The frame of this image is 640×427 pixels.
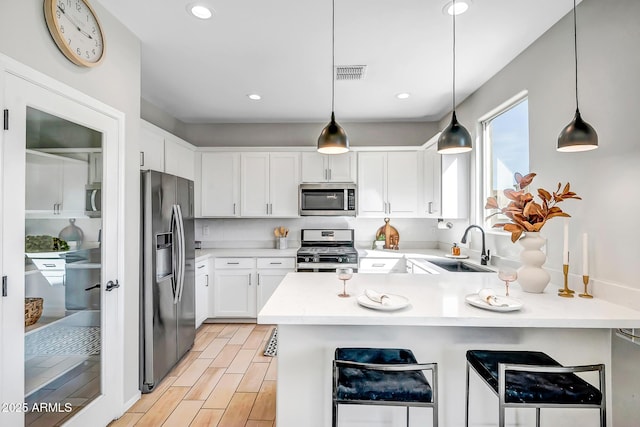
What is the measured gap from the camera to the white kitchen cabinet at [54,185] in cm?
160

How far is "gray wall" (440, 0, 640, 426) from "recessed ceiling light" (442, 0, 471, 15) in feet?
2.25

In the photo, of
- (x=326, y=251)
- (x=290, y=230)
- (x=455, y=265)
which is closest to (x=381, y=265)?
(x=326, y=251)

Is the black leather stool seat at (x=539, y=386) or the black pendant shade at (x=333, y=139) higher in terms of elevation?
the black pendant shade at (x=333, y=139)

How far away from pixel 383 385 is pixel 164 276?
2099 millimetres

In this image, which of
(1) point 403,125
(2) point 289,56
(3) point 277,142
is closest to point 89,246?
(2) point 289,56

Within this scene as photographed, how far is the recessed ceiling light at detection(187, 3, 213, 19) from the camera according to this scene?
2.05 metres

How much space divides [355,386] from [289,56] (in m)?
2.48

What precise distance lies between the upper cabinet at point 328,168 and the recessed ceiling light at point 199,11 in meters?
2.29

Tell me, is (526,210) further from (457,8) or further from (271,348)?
(271,348)

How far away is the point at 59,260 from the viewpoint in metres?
1.78

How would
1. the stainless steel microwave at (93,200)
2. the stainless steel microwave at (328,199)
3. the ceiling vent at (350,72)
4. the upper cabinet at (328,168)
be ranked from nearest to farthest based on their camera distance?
the stainless steel microwave at (93,200) → the ceiling vent at (350,72) → the stainless steel microwave at (328,199) → the upper cabinet at (328,168)

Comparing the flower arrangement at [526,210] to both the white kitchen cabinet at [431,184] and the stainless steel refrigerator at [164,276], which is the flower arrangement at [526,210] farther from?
the stainless steel refrigerator at [164,276]

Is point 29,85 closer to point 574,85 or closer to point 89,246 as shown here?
point 89,246

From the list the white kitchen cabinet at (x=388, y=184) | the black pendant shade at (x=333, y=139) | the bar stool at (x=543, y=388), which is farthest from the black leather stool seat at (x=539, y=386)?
the white kitchen cabinet at (x=388, y=184)
